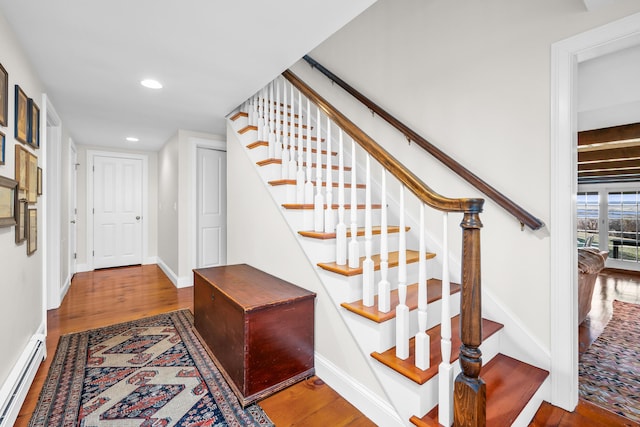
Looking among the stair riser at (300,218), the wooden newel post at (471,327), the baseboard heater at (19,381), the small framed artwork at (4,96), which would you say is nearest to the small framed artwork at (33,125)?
the small framed artwork at (4,96)

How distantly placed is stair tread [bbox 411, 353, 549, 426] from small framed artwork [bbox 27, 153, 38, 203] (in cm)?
264

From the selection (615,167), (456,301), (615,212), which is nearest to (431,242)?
(456,301)

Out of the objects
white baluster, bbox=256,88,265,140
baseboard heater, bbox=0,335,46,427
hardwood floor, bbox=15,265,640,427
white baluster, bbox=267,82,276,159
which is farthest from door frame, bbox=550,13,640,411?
baseboard heater, bbox=0,335,46,427

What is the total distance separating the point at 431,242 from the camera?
7.23 ft

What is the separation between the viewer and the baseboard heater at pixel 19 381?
4.55ft

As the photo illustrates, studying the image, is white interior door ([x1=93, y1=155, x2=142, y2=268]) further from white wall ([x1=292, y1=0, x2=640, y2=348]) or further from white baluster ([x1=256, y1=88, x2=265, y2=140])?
white wall ([x1=292, y1=0, x2=640, y2=348])

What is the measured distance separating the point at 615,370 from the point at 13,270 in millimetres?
3817

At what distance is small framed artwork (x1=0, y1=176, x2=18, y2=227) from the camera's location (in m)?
1.46

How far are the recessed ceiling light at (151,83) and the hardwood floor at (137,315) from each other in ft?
7.08

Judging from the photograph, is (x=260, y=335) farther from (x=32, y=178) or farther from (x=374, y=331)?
(x=32, y=178)

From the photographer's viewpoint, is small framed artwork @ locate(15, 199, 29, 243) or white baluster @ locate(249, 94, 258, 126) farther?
white baluster @ locate(249, 94, 258, 126)

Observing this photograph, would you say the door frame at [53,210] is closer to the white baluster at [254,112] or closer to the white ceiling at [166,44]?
the white ceiling at [166,44]

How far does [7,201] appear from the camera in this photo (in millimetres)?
1553

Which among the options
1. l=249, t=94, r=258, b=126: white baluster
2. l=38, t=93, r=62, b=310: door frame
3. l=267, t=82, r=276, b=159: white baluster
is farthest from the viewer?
l=38, t=93, r=62, b=310: door frame
